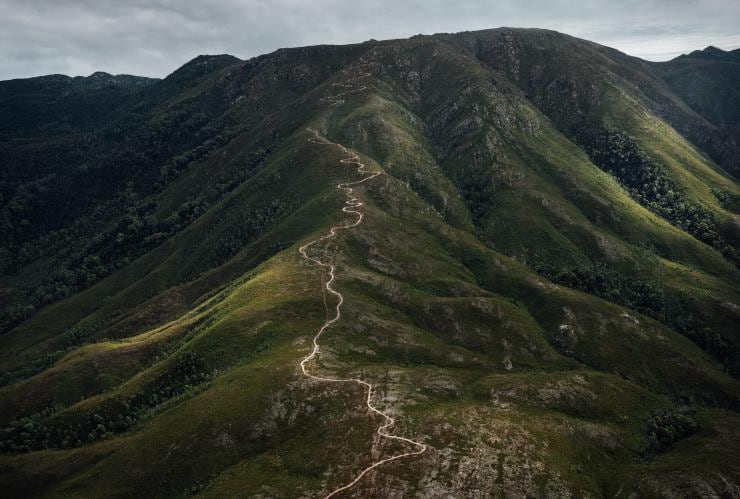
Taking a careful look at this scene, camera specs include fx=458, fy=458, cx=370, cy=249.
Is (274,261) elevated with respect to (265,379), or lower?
elevated

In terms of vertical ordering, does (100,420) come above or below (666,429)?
above

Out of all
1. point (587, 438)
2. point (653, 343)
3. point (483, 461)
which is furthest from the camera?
point (653, 343)

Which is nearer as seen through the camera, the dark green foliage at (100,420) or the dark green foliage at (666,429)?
the dark green foliage at (666,429)

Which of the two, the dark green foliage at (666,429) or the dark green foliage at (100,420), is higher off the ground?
the dark green foliage at (100,420)

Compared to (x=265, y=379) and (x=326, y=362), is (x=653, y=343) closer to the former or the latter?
(x=326, y=362)

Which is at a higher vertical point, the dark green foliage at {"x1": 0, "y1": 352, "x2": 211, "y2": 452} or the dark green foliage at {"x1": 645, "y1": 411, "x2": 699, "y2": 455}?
the dark green foliage at {"x1": 0, "y1": 352, "x2": 211, "y2": 452}

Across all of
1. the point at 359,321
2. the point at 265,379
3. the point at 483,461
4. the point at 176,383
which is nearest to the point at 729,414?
the point at 483,461

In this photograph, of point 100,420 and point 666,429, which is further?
point 100,420

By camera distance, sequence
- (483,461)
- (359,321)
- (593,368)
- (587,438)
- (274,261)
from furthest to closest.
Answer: (274,261)
(593,368)
(359,321)
(587,438)
(483,461)
